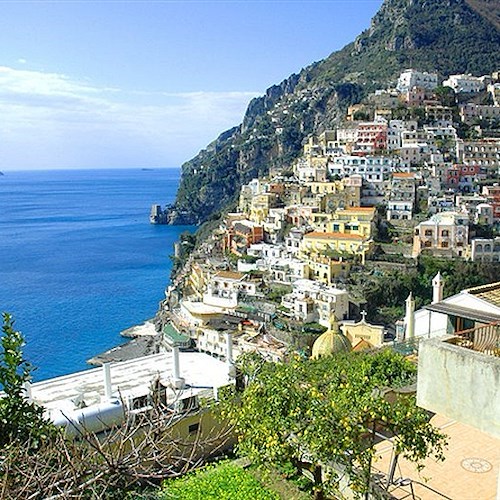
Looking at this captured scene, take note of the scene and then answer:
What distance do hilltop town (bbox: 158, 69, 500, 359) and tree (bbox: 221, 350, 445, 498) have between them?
16231mm

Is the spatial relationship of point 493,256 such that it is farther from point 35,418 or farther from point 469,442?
point 35,418

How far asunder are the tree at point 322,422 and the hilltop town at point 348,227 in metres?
16.2

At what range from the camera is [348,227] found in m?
40.8

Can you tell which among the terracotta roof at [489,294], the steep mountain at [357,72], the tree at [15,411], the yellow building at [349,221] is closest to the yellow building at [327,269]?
the yellow building at [349,221]

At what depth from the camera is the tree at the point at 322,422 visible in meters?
5.19

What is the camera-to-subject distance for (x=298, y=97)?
8975 centimetres

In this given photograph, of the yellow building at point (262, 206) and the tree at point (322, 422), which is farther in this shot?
the yellow building at point (262, 206)

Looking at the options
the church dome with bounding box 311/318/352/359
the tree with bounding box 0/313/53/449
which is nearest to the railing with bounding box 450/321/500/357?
the tree with bounding box 0/313/53/449

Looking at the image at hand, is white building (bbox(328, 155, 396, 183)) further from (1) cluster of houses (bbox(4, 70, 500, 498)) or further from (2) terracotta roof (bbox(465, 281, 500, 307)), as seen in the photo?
(2) terracotta roof (bbox(465, 281, 500, 307))

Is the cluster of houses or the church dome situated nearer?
the cluster of houses

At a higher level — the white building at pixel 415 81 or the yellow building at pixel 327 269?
the white building at pixel 415 81

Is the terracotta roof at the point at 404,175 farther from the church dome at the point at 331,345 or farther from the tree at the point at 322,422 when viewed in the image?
the tree at the point at 322,422

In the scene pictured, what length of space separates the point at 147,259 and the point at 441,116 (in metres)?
35.3

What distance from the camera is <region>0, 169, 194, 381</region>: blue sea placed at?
119 feet
